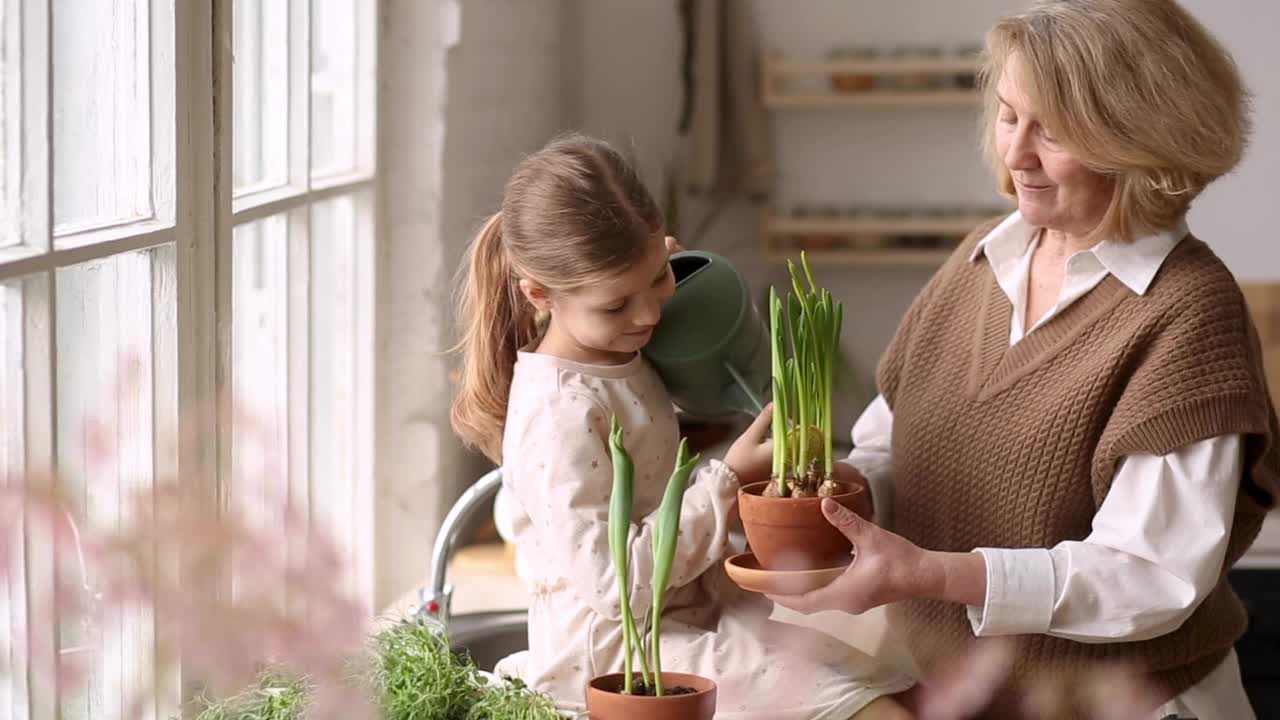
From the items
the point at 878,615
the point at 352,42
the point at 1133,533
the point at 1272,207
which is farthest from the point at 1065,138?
the point at 1272,207

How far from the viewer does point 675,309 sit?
4.20ft

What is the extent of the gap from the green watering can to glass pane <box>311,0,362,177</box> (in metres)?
0.84

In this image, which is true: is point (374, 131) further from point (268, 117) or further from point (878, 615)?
point (878, 615)

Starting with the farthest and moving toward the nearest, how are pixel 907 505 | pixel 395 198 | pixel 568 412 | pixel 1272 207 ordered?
pixel 1272 207 < pixel 395 198 < pixel 907 505 < pixel 568 412

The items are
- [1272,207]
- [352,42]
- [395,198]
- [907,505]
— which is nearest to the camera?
[907,505]

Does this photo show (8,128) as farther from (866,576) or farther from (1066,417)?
(1066,417)

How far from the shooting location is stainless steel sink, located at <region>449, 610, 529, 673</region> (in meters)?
1.77

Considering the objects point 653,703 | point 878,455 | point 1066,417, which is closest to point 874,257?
point 878,455

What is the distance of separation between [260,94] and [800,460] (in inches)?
36.3

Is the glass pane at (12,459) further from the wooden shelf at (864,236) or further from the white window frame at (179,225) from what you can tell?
the wooden shelf at (864,236)

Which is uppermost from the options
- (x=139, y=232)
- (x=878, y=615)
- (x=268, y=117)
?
(x=268, y=117)

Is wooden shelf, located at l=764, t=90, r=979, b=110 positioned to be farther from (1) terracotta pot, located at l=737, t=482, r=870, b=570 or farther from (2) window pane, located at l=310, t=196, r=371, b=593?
(1) terracotta pot, located at l=737, t=482, r=870, b=570

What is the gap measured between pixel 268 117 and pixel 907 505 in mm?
935

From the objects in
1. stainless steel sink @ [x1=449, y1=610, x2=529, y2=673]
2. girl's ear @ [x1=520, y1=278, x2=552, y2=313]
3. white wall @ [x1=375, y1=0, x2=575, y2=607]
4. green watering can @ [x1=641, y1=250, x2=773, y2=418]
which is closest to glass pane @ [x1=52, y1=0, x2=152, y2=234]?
girl's ear @ [x1=520, y1=278, x2=552, y2=313]
